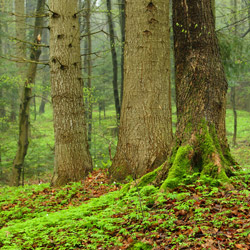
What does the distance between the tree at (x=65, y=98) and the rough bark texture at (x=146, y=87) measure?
1455 mm

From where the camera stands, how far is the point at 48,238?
3605 millimetres

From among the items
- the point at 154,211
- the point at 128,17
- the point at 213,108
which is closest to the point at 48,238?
the point at 154,211

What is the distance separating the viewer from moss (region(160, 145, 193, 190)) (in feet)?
13.1

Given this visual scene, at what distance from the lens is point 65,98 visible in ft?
21.7

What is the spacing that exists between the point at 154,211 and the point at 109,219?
0.58 meters

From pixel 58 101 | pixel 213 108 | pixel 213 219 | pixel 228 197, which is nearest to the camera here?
pixel 213 219

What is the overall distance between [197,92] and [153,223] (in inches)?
83.5

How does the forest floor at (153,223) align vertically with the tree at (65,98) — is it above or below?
below

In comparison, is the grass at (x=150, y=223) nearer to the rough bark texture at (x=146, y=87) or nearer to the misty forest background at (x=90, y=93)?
the misty forest background at (x=90, y=93)

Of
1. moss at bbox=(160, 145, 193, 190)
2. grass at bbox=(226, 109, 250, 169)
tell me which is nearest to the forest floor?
moss at bbox=(160, 145, 193, 190)

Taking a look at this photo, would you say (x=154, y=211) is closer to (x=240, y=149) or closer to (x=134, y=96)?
(x=134, y=96)

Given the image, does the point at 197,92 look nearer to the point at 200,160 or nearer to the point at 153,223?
the point at 200,160

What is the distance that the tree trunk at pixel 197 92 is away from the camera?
164 inches

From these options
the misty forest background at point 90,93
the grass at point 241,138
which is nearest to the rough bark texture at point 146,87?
the misty forest background at point 90,93
